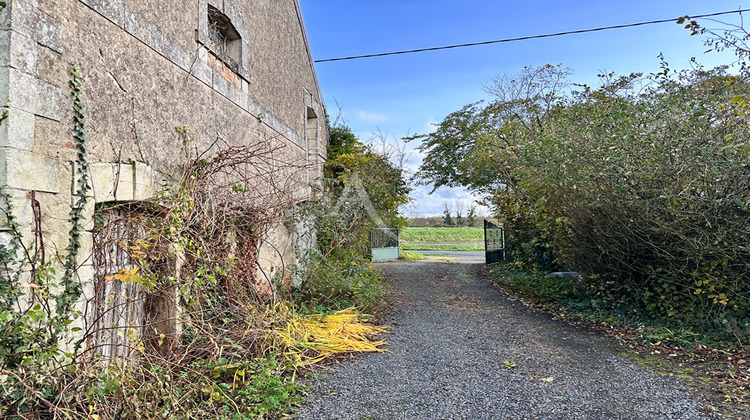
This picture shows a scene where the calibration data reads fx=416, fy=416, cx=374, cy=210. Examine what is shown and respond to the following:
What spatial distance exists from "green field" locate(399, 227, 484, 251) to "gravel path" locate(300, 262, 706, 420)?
22886 millimetres

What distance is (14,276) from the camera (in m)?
2.70

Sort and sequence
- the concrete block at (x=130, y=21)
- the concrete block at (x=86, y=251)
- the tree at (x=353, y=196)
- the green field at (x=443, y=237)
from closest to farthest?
the concrete block at (x=86, y=251)
the concrete block at (x=130, y=21)
the tree at (x=353, y=196)
the green field at (x=443, y=237)

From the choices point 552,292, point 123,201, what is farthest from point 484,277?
point 123,201

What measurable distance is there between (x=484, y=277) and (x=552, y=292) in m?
3.48

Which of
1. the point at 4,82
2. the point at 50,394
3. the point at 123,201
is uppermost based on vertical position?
the point at 4,82

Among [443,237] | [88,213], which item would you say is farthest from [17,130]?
[443,237]

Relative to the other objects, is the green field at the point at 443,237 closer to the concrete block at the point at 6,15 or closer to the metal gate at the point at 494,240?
the metal gate at the point at 494,240

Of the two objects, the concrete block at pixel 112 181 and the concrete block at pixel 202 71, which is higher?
the concrete block at pixel 202 71

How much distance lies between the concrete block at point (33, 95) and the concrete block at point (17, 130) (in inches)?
1.8

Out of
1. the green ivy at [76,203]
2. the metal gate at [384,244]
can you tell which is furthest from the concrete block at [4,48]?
the metal gate at [384,244]

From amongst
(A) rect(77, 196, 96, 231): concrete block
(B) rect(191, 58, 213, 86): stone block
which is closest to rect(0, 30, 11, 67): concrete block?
(A) rect(77, 196, 96, 231): concrete block

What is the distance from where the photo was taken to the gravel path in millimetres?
3385

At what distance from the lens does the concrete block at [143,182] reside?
149 inches

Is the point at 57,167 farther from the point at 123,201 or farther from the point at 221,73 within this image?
A: the point at 221,73
